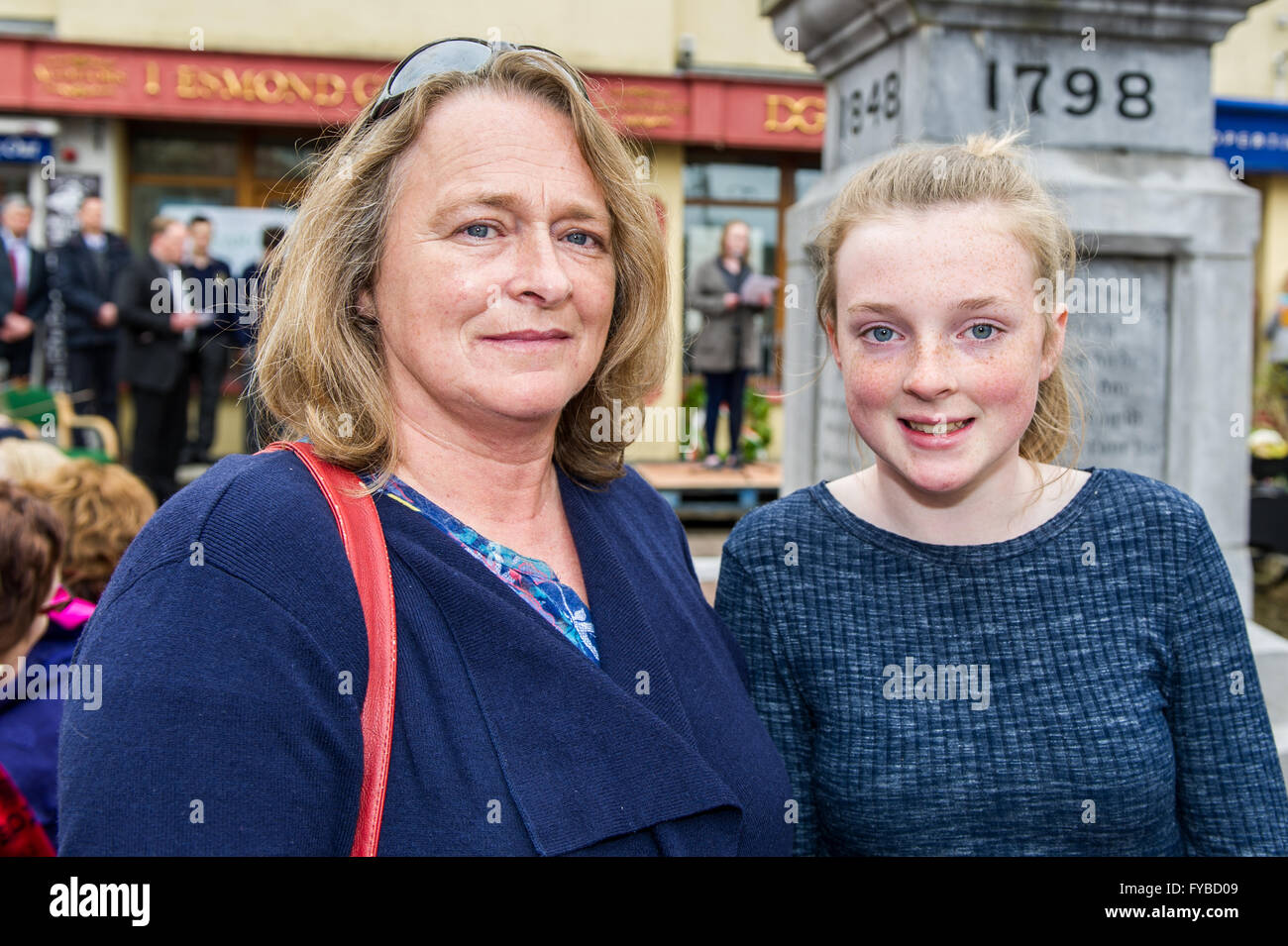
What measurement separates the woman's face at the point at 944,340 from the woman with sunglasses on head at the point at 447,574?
37cm

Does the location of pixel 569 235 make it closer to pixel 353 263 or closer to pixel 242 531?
pixel 353 263

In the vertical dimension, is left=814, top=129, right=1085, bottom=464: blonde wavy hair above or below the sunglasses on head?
below

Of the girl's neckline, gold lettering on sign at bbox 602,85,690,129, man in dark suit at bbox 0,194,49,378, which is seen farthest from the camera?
gold lettering on sign at bbox 602,85,690,129

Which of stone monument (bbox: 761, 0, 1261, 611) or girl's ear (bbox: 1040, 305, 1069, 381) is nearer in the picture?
girl's ear (bbox: 1040, 305, 1069, 381)

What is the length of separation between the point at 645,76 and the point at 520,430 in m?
10.7

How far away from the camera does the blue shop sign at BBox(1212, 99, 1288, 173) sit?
12891 mm

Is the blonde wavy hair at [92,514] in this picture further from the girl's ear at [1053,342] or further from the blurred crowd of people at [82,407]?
the girl's ear at [1053,342]

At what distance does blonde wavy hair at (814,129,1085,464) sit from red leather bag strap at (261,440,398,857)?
0.85m

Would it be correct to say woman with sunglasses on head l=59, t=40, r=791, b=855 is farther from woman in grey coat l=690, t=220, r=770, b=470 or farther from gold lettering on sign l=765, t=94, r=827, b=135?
gold lettering on sign l=765, t=94, r=827, b=135

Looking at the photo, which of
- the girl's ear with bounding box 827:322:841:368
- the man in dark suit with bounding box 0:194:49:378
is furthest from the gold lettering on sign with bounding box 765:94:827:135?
the girl's ear with bounding box 827:322:841:368

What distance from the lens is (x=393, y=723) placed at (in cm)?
128

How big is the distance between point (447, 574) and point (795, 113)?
11353 millimetres

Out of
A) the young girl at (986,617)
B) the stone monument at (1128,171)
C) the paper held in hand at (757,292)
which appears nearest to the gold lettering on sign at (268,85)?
the paper held in hand at (757,292)
